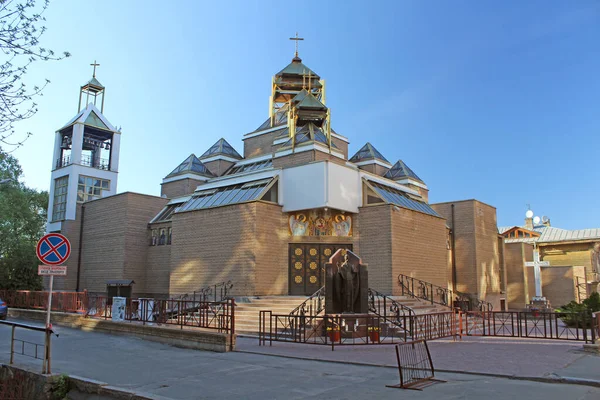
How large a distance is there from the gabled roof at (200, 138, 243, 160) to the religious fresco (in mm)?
14674

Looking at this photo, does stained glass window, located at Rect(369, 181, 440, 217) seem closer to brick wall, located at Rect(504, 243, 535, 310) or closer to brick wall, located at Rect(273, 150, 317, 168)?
brick wall, located at Rect(273, 150, 317, 168)

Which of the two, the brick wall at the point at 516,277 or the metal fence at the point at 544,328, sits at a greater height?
the brick wall at the point at 516,277

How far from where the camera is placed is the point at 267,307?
63.7 feet

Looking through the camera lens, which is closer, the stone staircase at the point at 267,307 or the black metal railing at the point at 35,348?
the black metal railing at the point at 35,348

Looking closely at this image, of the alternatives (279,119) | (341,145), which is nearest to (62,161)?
(279,119)

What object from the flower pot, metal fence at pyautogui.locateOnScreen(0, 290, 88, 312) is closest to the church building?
metal fence at pyautogui.locateOnScreen(0, 290, 88, 312)

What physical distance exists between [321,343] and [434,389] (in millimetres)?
5872

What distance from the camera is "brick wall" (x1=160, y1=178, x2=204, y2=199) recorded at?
109 feet

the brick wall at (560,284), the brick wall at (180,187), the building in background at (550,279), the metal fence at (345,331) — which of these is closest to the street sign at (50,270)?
the metal fence at (345,331)

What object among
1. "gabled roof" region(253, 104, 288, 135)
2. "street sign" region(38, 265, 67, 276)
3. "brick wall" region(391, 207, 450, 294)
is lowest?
"street sign" region(38, 265, 67, 276)

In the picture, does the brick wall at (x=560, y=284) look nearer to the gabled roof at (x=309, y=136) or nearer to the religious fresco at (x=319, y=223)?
the religious fresco at (x=319, y=223)

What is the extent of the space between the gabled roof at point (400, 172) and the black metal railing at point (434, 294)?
984 centimetres

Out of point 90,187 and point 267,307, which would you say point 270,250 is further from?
point 90,187

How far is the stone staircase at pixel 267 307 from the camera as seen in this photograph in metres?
17.6
